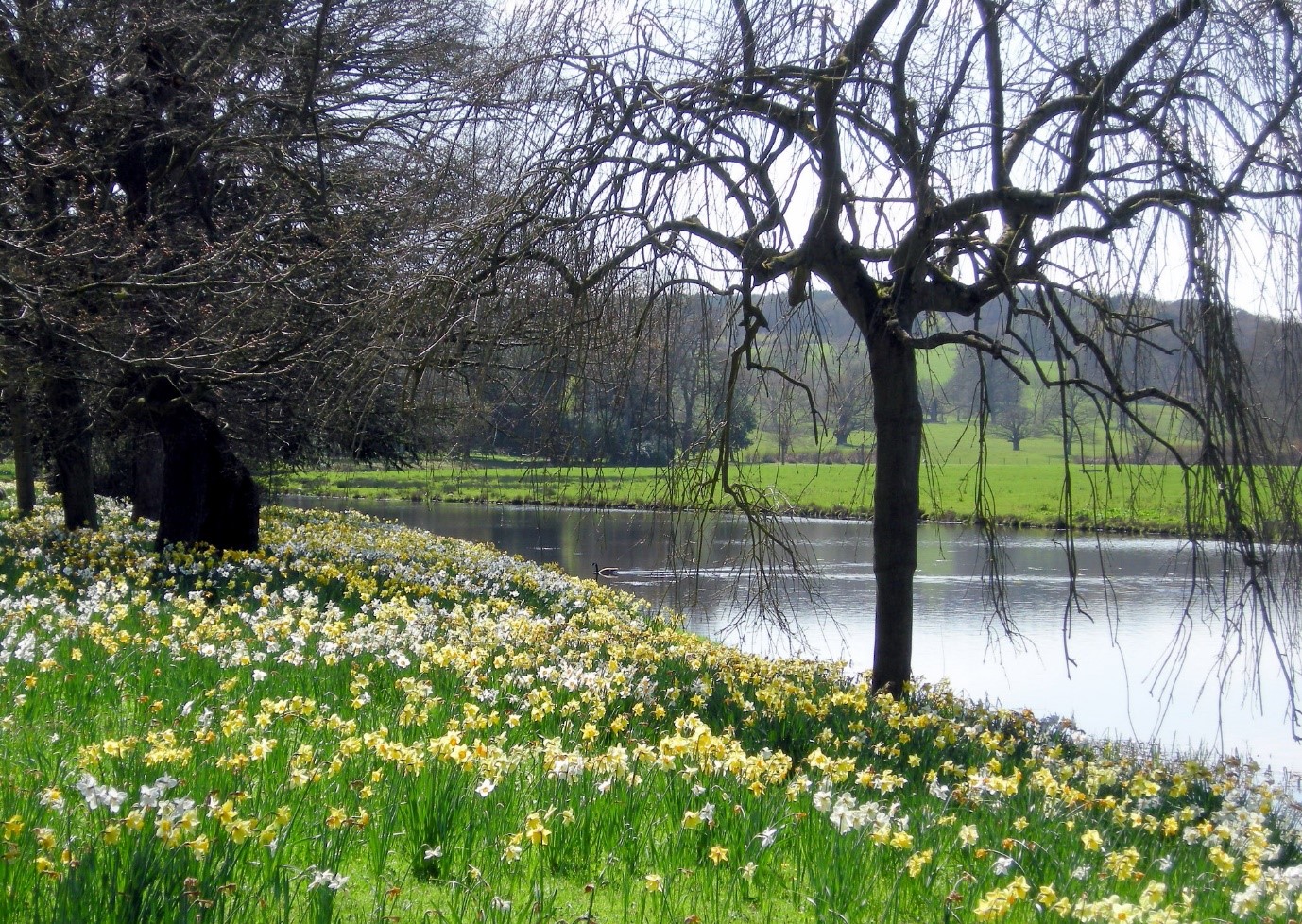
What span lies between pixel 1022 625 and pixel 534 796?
1141cm

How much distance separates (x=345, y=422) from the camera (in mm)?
8812

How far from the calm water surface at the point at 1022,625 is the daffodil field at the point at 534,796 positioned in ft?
2.08

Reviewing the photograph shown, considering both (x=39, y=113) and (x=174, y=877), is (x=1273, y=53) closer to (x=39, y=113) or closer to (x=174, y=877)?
(x=174, y=877)

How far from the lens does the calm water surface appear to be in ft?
22.4

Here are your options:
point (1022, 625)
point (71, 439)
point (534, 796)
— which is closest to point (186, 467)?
point (71, 439)

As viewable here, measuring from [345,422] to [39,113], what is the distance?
12.0 ft

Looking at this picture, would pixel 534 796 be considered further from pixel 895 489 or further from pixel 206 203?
→ pixel 206 203

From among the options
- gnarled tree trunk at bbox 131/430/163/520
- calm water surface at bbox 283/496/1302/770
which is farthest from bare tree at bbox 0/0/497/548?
gnarled tree trunk at bbox 131/430/163/520

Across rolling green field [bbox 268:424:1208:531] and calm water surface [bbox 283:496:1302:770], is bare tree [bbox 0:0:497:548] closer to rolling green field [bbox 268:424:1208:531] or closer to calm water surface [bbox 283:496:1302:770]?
rolling green field [bbox 268:424:1208:531]

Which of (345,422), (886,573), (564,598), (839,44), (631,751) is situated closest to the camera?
(631,751)

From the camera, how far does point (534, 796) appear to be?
12.5ft

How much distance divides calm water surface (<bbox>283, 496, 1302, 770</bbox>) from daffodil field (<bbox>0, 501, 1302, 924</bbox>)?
634 mm

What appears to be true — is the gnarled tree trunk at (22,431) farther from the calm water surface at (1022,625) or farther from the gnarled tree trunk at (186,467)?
the calm water surface at (1022,625)

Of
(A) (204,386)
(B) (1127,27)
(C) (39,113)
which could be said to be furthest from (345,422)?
(B) (1127,27)
